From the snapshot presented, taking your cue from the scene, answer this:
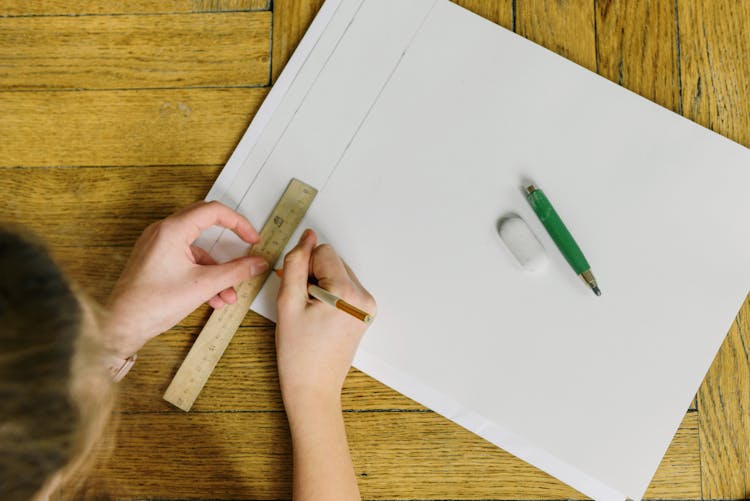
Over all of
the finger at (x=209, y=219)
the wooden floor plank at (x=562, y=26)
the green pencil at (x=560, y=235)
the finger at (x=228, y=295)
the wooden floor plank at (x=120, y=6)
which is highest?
the wooden floor plank at (x=562, y=26)

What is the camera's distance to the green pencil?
64 centimetres

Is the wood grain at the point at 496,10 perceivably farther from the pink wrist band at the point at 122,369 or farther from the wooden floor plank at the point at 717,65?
the pink wrist band at the point at 122,369

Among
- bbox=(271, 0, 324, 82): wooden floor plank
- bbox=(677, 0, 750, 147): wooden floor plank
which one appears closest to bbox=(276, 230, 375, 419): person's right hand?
bbox=(271, 0, 324, 82): wooden floor plank

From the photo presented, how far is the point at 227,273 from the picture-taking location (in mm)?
631

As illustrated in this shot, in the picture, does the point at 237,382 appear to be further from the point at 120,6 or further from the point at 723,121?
the point at 723,121

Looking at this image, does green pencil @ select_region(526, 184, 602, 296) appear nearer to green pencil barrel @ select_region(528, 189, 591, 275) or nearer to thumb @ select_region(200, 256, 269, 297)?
green pencil barrel @ select_region(528, 189, 591, 275)

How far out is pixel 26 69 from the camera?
2.34 feet

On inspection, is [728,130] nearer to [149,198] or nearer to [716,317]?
[716,317]

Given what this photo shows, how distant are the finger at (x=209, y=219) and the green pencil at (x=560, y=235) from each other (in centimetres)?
32

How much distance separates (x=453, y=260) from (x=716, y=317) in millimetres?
296

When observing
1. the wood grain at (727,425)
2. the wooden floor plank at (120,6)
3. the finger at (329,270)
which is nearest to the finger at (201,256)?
the finger at (329,270)

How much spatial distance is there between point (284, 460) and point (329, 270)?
226mm

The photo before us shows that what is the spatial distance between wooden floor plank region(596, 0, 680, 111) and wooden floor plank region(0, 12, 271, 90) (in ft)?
1.32

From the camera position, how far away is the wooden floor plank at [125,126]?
70cm
